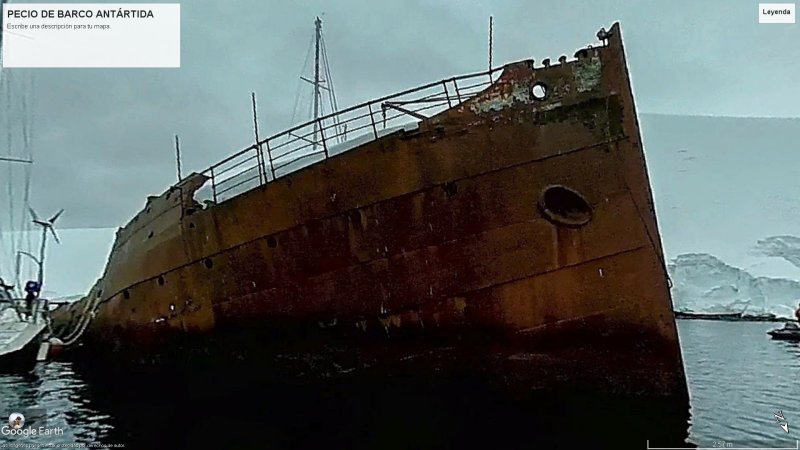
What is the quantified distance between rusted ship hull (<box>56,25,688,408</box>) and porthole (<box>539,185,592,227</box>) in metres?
0.02

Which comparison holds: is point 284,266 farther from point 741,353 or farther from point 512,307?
Answer: point 741,353

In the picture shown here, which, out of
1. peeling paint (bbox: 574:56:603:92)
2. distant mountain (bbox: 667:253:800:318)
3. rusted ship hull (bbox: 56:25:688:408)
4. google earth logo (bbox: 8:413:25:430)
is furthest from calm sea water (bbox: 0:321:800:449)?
distant mountain (bbox: 667:253:800:318)

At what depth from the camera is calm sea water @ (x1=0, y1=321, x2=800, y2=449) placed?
289 inches

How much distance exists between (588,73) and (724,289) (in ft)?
150

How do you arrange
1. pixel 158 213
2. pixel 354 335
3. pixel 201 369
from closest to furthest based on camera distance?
pixel 354 335, pixel 201 369, pixel 158 213

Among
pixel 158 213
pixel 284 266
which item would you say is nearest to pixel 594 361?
pixel 284 266

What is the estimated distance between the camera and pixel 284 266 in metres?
A: 8.54

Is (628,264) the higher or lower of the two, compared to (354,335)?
higher

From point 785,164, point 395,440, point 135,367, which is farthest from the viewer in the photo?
point 785,164

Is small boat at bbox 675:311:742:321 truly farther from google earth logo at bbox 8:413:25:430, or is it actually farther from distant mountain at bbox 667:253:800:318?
google earth logo at bbox 8:413:25:430

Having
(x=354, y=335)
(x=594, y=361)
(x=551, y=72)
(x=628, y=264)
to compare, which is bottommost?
(x=594, y=361)

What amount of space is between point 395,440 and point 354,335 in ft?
5.01

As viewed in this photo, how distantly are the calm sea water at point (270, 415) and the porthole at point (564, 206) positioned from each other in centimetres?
212

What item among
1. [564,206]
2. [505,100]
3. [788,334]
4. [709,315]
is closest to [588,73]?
[505,100]
